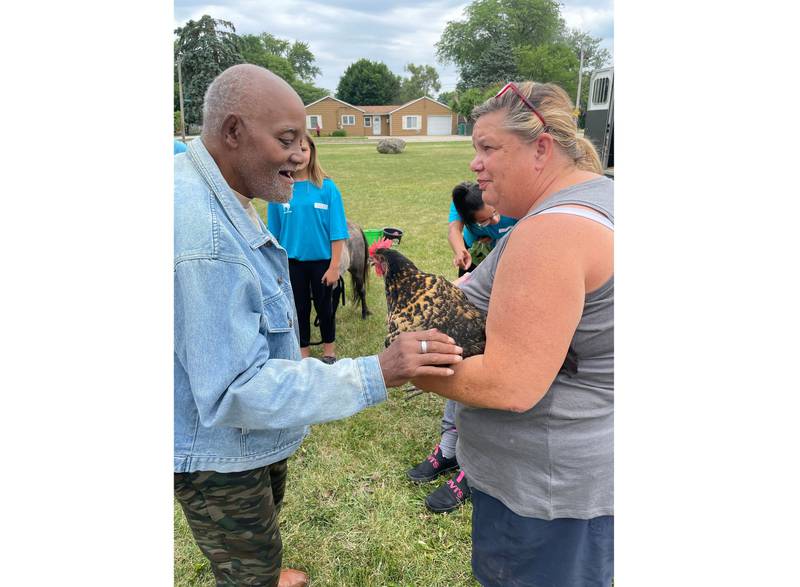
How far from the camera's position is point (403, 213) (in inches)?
488

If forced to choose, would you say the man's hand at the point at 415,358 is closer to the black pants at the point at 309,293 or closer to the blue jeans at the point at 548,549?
the blue jeans at the point at 548,549

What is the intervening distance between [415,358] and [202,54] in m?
1.07

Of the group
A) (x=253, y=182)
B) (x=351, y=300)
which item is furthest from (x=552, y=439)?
(x=351, y=300)

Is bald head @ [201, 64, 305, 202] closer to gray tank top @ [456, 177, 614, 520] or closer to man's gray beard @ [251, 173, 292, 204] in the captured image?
man's gray beard @ [251, 173, 292, 204]

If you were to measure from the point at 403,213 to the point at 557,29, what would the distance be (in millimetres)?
10522

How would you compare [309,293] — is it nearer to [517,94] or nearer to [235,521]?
[235,521]

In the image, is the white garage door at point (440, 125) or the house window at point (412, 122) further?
the house window at point (412, 122)

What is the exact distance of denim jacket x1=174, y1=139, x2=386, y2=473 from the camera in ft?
4.10

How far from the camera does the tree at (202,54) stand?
3.88ft

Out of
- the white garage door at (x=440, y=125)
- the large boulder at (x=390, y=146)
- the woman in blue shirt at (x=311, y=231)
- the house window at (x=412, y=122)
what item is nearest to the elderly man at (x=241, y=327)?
the woman in blue shirt at (x=311, y=231)

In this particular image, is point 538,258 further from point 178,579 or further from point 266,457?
point 178,579

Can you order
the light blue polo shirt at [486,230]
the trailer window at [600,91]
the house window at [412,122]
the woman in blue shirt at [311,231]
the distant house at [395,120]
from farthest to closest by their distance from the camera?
the house window at [412,122]
the distant house at [395,120]
the trailer window at [600,91]
the woman in blue shirt at [311,231]
the light blue polo shirt at [486,230]

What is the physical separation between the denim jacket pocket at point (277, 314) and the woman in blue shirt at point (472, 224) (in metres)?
2.55

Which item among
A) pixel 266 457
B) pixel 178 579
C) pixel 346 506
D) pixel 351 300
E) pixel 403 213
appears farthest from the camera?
pixel 403 213
